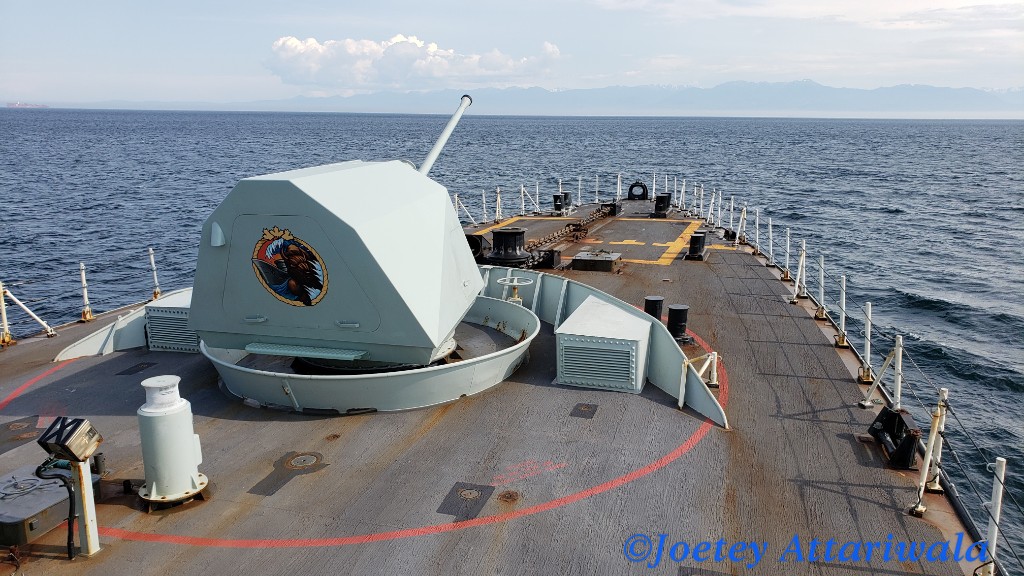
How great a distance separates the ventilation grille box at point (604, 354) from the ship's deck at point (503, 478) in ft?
0.73

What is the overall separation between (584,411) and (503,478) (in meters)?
2.17

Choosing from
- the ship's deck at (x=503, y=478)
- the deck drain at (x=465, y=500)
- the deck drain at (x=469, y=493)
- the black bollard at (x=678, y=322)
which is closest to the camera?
the ship's deck at (x=503, y=478)

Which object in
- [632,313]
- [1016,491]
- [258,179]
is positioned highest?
[258,179]

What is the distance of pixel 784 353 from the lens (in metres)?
11.8

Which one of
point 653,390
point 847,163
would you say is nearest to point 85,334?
point 653,390

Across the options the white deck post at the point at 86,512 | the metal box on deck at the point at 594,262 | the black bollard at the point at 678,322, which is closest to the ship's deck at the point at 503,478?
the white deck post at the point at 86,512

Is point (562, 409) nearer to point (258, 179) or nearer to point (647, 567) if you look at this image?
point (647, 567)

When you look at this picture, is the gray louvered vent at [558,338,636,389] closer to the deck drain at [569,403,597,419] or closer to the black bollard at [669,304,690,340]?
the deck drain at [569,403,597,419]

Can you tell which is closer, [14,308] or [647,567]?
[647,567]

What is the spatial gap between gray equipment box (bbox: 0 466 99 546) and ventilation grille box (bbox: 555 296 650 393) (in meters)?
6.15

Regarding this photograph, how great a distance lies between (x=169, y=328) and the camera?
12.1 metres

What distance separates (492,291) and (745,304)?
206 inches

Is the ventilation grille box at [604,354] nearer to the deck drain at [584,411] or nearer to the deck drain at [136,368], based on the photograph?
the deck drain at [584,411]

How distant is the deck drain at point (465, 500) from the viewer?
711cm
